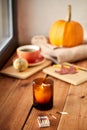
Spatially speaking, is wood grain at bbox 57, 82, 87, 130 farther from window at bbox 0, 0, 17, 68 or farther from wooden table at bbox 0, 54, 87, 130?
window at bbox 0, 0, 17, 68

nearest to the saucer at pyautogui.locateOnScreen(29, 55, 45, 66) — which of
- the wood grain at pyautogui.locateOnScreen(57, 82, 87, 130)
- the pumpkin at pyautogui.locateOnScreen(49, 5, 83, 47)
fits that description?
the pumpkin at pyautogui.locateOnScreen(49, 5, 83, 47)

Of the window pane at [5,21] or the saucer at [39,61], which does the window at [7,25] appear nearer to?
the window pane at [5,21]

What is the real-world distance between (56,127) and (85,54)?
0.58 meters

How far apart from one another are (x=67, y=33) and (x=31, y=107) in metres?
0.52

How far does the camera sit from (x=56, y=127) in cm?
74

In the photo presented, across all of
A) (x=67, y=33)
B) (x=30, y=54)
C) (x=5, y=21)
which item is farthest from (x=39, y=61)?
(x=5, y=21)

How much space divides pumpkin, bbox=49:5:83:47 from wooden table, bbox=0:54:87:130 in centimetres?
30

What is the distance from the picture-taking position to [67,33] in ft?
4.13

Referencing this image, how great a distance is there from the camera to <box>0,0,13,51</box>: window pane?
1364 mm

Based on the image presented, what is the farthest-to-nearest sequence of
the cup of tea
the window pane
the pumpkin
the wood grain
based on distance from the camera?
1. the window pane
2. the pumpkin
3. the cup of tea
4. the wood grain

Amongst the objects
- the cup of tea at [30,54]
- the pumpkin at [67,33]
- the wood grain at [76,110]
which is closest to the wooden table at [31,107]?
the wood grain at [76,110]

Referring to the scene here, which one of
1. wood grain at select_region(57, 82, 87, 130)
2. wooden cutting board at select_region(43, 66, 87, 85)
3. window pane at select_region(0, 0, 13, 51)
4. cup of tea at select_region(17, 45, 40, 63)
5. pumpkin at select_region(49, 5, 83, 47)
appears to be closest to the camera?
wood grain at select_region(57, 82, 87, 130)

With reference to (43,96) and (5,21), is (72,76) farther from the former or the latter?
(5,21)

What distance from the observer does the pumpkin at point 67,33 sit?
1257 mm
